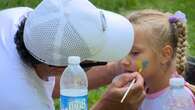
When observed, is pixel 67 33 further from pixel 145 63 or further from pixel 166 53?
Answer: pixel 166 53

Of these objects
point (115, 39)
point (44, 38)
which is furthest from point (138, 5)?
point (44, 38)

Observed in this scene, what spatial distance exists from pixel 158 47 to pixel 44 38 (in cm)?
87

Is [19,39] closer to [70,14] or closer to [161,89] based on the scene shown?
[70,14]

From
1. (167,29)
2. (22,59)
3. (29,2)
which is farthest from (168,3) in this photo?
(22,59)

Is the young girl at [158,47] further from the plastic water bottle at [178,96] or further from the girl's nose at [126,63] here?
the plastic water bottle at [178,96]

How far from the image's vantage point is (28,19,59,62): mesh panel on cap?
258cm

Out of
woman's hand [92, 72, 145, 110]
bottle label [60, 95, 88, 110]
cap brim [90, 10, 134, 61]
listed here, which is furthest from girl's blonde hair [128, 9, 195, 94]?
bottle label [60, 95, 88, 110]

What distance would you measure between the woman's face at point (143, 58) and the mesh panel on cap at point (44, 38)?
0.65 m

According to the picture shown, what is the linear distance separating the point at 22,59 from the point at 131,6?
5.15 meters

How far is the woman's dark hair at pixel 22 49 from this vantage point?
2.74 metres

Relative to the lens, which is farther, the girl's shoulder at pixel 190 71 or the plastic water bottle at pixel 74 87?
the girl's shoulder at pixel 190 71

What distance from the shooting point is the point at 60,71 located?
2742 mm

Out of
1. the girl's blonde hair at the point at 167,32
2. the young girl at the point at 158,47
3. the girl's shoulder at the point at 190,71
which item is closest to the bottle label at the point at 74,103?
the young girl at the point at 158,47

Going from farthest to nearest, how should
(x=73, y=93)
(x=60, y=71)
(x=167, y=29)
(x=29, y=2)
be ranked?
(x=29, y=2)
(x=167, y=29)
(x=60, y=71)
(x=73, y=93)
